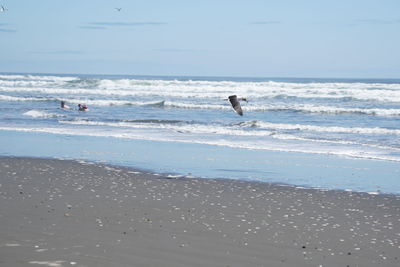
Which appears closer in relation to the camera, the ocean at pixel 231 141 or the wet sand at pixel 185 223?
the wet sand at pixel 185 223

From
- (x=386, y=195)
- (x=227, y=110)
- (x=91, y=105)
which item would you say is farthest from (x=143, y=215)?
(x=91, y=105)

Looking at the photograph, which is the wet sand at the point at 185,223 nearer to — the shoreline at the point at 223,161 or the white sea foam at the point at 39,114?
the shoreline at the point at 223,161

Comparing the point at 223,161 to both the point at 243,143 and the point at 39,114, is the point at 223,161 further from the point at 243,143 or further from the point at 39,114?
the point at 39,114

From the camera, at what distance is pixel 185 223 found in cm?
719

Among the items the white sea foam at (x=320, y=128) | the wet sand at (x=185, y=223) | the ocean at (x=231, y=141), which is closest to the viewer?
the wet sand at (x=185, y=223)

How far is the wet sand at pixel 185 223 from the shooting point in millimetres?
5836

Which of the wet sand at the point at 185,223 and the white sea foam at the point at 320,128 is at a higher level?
the white sea foam at the point at 320,128

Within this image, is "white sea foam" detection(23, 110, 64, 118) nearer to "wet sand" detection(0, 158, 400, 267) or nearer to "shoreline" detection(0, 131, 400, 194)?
"shoreline" detection(0, 131, 400, 194)

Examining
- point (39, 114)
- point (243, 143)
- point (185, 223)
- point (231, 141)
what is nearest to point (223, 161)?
point (243, 143)

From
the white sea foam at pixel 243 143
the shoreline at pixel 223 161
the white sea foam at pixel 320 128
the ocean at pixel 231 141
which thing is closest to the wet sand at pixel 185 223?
the shoreline at pixel 223 161

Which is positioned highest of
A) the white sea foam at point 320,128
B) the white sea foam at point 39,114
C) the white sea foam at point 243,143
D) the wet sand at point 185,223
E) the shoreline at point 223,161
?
the white sea foam at point 39,114

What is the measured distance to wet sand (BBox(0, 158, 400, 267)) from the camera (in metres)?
5.84

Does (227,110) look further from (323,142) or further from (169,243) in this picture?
(169,243)

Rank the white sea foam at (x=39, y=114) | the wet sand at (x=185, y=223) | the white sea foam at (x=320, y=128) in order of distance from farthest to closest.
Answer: the white sea foam at (x=39, y=114) → the white sea foam at (x=320, y=128) → the wet sand at (x=185, y=223)
